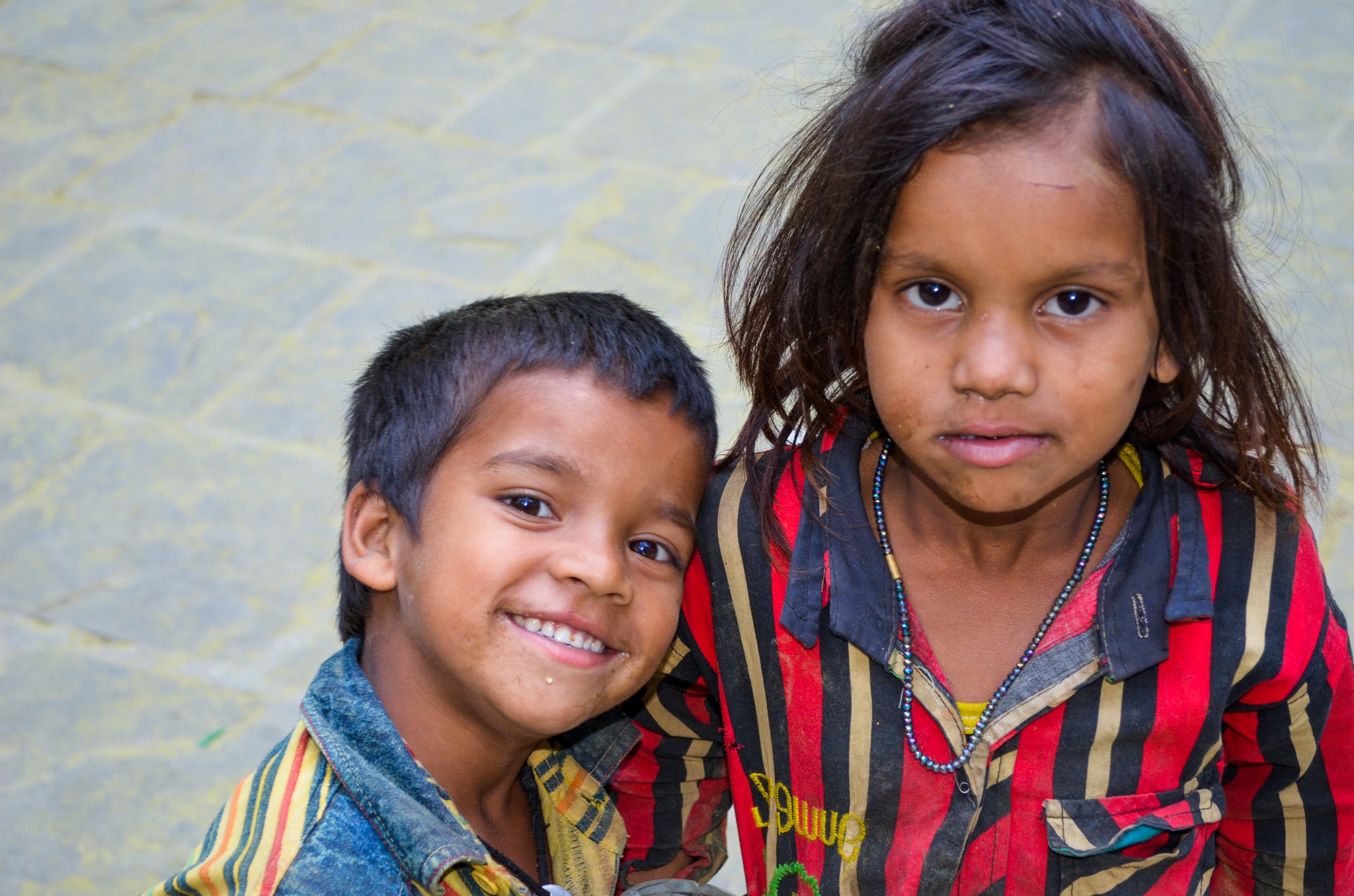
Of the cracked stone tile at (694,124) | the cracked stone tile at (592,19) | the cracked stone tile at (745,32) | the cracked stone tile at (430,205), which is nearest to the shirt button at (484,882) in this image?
the cracked stone tile at (430,205)

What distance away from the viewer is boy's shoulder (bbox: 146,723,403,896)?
3.71 feet

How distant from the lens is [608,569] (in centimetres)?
129

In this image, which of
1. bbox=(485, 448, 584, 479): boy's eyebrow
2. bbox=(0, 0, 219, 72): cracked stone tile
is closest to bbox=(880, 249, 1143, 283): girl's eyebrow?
bbox=(485, 448, 584, 479): boy's eyebrow

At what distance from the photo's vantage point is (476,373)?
139cm

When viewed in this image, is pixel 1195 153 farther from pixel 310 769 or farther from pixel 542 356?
pixel 310 769

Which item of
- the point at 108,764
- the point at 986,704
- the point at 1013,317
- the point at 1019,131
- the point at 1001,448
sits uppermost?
the point at 1019,131

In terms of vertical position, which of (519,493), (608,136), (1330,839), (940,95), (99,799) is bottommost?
(99,799)

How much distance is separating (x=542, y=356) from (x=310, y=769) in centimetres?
46

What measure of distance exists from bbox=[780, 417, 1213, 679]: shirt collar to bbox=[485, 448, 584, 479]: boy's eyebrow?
0.75 ft

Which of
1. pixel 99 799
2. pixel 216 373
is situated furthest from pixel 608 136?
pixel 99 799

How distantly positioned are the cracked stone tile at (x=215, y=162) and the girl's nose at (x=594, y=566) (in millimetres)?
A: 2646

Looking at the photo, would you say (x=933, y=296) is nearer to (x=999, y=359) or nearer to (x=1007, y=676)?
(x=999, y=359)

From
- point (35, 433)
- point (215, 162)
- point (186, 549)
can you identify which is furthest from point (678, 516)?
point (215, 162)

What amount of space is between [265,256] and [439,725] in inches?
94.3
